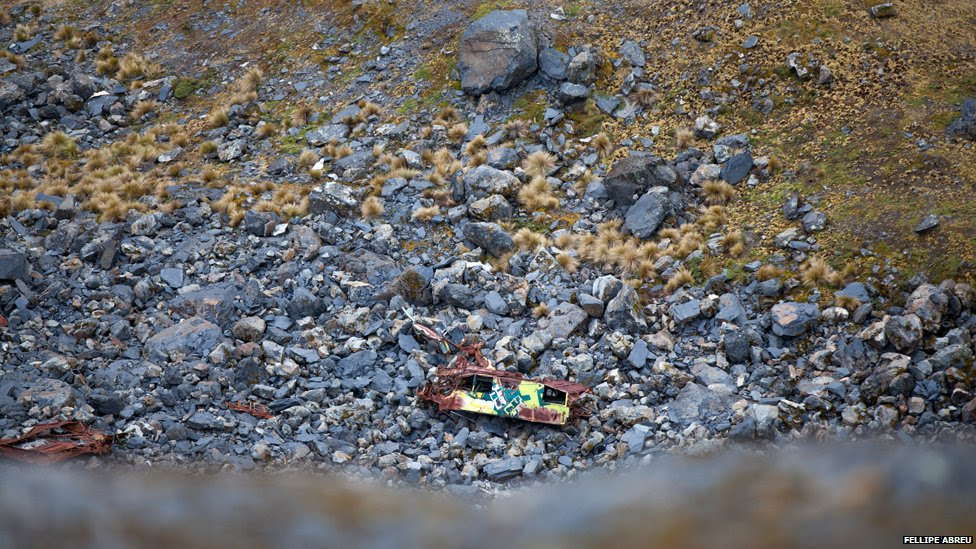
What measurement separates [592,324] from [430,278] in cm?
400

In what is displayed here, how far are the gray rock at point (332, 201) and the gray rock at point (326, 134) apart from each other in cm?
359

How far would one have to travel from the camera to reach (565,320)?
1344 centimetres

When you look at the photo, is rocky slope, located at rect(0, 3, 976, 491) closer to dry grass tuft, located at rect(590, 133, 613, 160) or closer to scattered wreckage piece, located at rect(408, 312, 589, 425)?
dry grass tuft, located at rect(590, 133, 613, 160)

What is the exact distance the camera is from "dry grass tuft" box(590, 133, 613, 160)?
58.2 ft

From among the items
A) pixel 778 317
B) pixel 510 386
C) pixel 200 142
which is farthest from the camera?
pixel 200 142

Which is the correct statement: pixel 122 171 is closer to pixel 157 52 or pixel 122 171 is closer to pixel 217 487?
pixel 157 52

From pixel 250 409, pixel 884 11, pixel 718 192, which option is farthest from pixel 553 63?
pixel 250 409

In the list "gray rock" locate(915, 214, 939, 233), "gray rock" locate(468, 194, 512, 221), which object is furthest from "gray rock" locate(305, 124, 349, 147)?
"gray rock" locate(915, 214, 939, 233)

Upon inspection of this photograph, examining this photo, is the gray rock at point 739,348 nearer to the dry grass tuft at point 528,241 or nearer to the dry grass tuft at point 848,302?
→ the dry grass tuft at point 848,302

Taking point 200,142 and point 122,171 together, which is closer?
point 122,171

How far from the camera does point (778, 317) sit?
12.5 meters

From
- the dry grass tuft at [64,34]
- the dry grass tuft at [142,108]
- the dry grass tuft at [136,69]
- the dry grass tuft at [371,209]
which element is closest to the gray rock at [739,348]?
the dry grass tuft at [371,209]

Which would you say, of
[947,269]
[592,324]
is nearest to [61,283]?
[592,324]

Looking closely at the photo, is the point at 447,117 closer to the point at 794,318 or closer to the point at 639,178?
the point at 639,178
